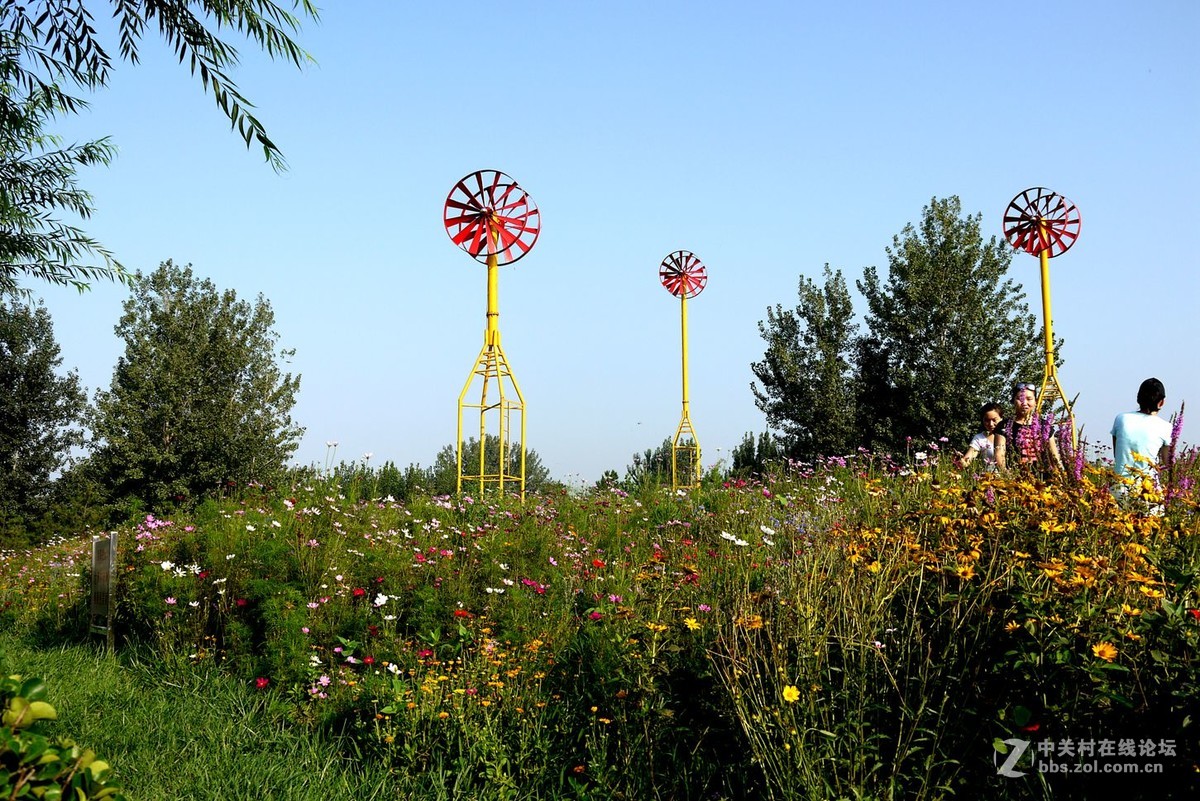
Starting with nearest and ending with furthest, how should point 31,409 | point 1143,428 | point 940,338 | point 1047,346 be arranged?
point 1143,428 < point 1047,346 < point 940,338 < point 31,409

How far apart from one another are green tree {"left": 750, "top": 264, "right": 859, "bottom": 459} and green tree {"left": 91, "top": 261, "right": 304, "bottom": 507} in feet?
37.6

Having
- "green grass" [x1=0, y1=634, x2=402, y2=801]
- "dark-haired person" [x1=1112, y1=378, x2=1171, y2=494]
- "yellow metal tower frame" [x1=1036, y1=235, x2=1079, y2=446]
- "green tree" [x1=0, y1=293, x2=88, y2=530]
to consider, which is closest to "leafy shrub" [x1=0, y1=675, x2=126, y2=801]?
"green grass" [x1=0, y1=634, x2=402, y2=801]

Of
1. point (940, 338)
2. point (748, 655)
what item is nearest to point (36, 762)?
point (748, 655)

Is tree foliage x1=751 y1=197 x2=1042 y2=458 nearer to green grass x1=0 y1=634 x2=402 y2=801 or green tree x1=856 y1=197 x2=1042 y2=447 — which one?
green tree x1=856 y1=197 x2=1042 y2=447

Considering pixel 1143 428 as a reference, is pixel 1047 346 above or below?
above

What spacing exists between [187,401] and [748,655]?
847 inches

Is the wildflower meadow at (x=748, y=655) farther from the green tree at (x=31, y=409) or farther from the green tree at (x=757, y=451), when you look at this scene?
the green tree at (x=31, y=409)

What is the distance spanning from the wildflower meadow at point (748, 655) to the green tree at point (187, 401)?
16074 millimetres

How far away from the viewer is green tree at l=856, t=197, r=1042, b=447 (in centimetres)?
1883

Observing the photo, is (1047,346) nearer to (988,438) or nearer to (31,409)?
(988,438)

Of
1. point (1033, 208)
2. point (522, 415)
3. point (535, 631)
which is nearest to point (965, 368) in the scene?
point (1033, 208)

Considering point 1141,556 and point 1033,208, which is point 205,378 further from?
point 1141,556

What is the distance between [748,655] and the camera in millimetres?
3416

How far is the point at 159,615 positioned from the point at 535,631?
271 centimetres
